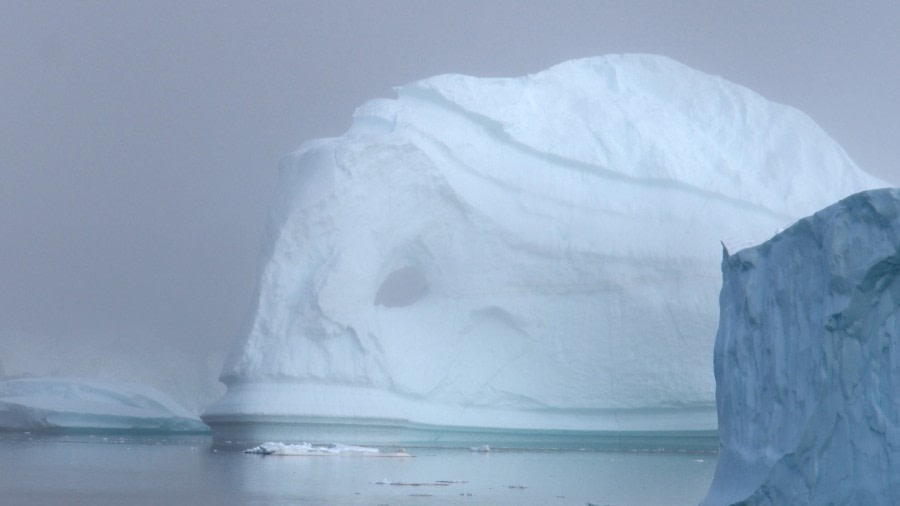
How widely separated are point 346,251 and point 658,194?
4.73 meters

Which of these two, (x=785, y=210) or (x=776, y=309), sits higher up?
(x=785, y=210)

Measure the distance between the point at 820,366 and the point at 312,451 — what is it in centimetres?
771

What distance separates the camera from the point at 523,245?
15.1 meters

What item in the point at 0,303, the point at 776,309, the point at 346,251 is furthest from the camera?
the point at 0,303

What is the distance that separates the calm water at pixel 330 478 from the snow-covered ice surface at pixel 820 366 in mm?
1302

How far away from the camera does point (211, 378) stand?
2297cm

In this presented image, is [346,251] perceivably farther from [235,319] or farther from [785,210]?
[235,319]

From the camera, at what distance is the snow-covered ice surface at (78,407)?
17.3 meters

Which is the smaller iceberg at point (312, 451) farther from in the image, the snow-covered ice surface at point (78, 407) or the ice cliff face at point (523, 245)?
the snow-covered ice surface at point (78, 407)

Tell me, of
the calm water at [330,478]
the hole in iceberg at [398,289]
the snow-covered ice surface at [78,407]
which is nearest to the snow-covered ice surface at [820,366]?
the calm water at [330,478]

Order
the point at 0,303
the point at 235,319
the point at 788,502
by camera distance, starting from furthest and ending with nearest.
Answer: the point at 235,319, the point at 0,303, the point at 788,502

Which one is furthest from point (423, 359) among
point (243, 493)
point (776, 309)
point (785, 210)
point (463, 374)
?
point (776, 309)

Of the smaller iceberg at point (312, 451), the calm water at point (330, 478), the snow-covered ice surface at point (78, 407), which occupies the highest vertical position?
the snow-covered ice surface at point (78, 407)

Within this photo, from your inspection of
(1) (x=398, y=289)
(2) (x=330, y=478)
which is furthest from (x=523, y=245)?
(2) (x=330, y=478)
